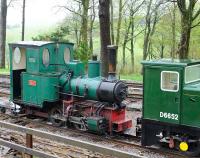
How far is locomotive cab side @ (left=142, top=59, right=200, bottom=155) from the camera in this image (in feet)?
30.9

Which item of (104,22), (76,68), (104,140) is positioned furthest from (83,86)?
(104,22)

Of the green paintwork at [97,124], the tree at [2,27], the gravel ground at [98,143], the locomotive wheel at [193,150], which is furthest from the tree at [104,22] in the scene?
the tree at [2,27]

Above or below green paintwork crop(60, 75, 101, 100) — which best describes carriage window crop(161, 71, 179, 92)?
above

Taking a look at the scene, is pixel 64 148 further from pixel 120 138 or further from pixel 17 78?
pixel 17 78

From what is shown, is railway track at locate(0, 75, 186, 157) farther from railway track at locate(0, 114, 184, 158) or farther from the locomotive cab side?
the locomotive cab side

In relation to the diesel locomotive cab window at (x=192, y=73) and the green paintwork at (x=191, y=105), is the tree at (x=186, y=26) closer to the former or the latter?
the diesel locomotive cab window at (x=192, y=73)

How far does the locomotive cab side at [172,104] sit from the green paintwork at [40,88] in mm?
3937

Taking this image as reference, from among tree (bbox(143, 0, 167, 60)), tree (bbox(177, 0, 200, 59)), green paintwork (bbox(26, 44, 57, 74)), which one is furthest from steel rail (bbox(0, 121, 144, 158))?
tree (bbox(143, 0, 167, 60))

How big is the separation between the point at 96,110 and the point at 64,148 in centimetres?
A: 225

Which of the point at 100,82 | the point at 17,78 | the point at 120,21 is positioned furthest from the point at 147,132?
the point at 120,21

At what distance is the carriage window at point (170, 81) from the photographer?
31.2 feet

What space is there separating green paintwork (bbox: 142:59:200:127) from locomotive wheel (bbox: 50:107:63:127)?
151 inches

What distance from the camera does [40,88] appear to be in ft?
43.3

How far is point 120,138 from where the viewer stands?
38.9 feet
